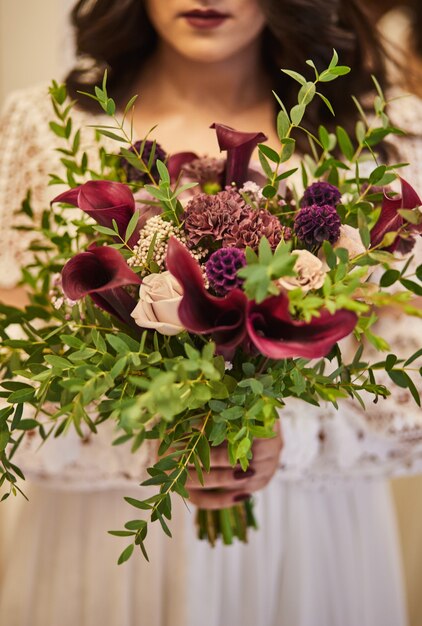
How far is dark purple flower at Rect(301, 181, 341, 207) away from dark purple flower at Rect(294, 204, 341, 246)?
0.03 meters

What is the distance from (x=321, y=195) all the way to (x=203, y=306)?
0.56ft

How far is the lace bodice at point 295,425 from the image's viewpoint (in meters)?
0.92

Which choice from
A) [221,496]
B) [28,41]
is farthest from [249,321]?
[28,41]

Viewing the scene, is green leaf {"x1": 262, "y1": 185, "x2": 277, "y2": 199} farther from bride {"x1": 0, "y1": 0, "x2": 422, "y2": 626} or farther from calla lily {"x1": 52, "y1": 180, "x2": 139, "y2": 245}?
bride {"x1": 0, "y1": 0, "x2": 422, "y2": 626}

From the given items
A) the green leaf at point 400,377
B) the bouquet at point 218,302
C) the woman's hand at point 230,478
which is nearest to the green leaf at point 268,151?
the bouquet at point 218,302

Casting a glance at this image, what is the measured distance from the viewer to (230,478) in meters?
0.73

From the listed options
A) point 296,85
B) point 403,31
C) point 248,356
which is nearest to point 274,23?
point 296,85

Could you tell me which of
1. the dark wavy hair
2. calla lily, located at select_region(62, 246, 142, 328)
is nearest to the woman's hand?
calla lily, located at select_region(62, 246, 142, 328)

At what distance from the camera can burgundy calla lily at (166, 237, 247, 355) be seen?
1.59 feet

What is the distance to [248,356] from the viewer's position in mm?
569

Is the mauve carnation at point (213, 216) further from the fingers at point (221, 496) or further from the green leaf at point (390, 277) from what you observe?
the fingers at point (221, 496)

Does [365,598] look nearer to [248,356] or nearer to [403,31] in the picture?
[248,356]

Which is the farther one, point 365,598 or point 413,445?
point 365,598

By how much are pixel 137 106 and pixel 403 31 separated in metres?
0.85
